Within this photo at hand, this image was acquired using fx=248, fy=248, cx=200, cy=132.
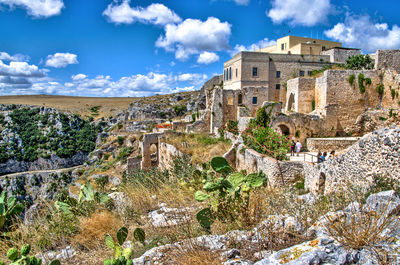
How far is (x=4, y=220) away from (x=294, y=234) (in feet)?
18.7

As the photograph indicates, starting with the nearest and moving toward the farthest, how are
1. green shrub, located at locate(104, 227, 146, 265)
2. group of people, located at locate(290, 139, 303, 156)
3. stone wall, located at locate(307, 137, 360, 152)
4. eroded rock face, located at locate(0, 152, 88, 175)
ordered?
green shrub, located at locate(104, 227, 146, 265)
group of people, located at locate(290, 139, 303, 156)
stone wall, located at locate(307, 137, 360, 152)
eroded rock face, located at locate(0, 152, 88, 175)

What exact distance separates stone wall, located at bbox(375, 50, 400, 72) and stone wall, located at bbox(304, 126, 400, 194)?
17.8 metres

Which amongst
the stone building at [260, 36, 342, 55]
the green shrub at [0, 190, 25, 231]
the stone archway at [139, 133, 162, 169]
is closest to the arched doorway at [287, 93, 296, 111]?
the stone building at [260, 36, 342, 55]

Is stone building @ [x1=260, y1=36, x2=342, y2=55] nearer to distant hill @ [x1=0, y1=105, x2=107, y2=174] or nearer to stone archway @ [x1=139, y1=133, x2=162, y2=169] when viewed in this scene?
stone archway @ [x1=139, y1=133, x2=162, y2=169]

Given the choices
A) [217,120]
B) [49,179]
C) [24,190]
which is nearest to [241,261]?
[217,120]

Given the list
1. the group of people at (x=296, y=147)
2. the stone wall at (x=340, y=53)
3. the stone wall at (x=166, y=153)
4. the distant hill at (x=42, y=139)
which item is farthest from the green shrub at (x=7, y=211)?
the distant hill at (x=42, y=139)

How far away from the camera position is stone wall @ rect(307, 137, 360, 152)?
50.5ft

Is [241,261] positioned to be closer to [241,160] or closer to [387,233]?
[387,233]

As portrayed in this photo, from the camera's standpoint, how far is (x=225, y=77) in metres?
31.3

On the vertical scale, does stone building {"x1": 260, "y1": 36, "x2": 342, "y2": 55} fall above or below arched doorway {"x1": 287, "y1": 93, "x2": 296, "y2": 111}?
above

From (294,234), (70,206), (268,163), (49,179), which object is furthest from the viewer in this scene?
(49,179)

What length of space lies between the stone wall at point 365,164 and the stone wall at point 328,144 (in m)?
8.75

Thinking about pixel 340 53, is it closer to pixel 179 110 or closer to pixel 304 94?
pixel 304 94

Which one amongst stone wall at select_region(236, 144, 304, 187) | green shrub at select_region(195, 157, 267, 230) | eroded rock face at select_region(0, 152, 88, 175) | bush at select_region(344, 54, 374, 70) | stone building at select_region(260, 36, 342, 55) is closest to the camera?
green shrub at select_region(195, 157, 267, 230)
